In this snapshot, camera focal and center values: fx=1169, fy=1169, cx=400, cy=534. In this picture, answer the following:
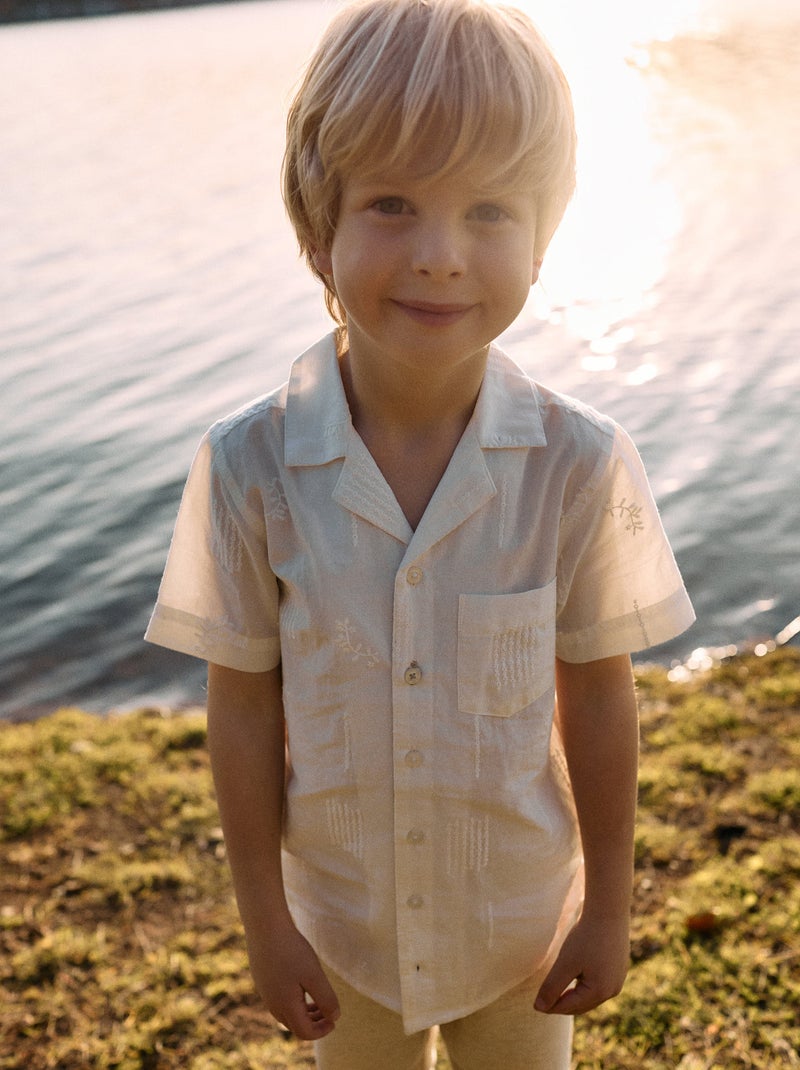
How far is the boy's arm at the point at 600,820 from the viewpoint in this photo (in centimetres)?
153

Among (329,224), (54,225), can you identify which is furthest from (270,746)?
(54,225)

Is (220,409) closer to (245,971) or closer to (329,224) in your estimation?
(245,971)

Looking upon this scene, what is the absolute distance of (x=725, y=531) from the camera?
14.9ft

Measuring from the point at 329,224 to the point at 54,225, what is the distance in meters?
8.65

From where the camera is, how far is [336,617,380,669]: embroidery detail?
4.65 feet

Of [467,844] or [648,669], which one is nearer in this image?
[467,844]

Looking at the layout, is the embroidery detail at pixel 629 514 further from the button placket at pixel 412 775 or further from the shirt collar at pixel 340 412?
the button placket at pixel 412 775

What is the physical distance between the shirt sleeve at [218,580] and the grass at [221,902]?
4.05 feet

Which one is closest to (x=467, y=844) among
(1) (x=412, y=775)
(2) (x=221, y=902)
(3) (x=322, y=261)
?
(1) (x=412, y=775)

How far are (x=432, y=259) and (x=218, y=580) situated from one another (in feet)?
1.61

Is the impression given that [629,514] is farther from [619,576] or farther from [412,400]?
[412,400]

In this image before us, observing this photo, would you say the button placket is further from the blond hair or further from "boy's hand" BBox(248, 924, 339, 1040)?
the blond hair

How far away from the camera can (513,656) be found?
1.44m

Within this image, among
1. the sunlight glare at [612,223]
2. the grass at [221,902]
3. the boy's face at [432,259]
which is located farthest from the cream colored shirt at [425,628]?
the sunlight glare at [612,223]
